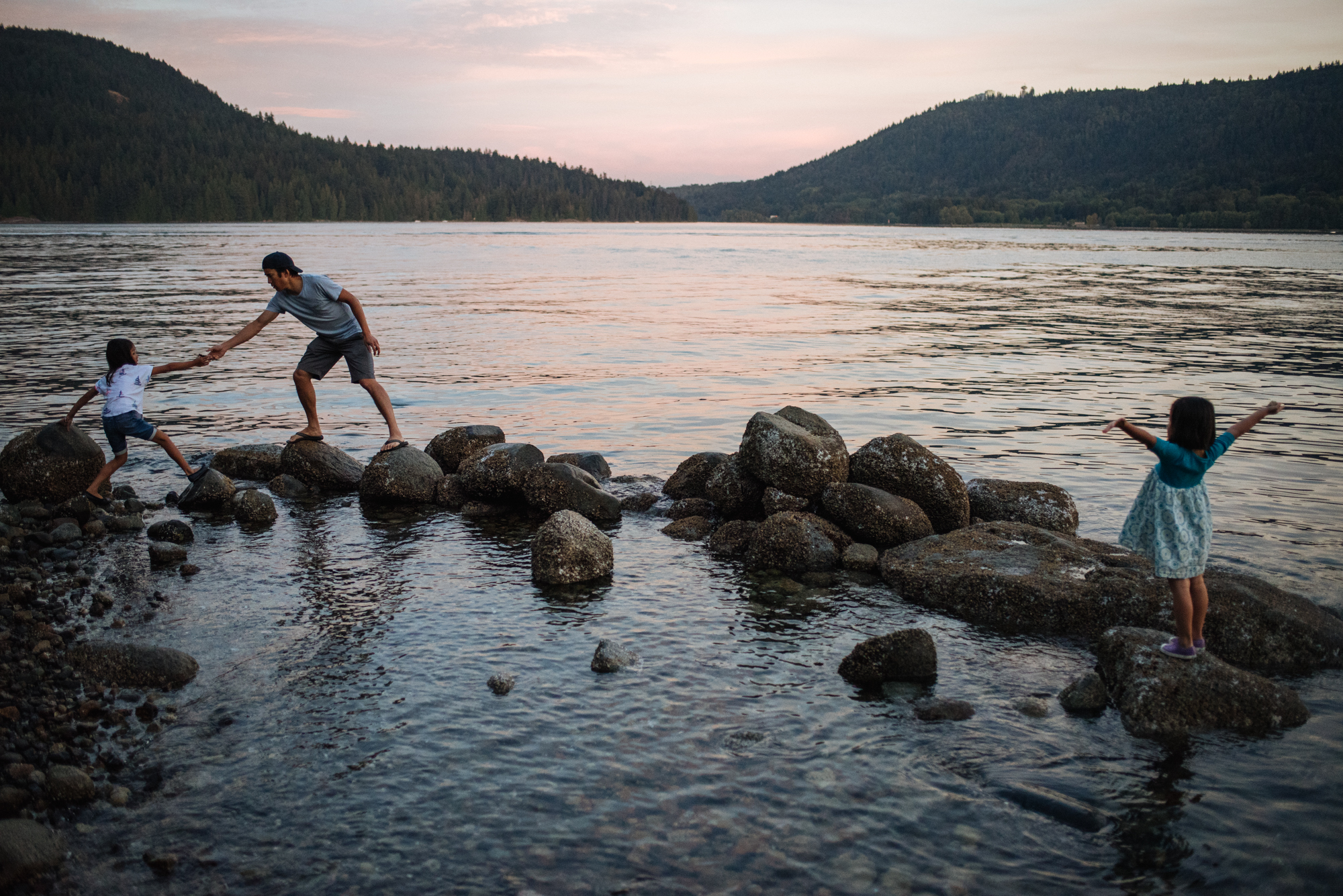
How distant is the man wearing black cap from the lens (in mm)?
11578

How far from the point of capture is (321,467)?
41.1 ft

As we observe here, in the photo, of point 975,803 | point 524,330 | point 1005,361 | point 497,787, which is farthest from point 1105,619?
point 524,330

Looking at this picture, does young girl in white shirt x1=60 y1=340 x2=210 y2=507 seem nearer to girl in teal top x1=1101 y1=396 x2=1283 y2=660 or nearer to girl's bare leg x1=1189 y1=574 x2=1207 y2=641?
girl in teal top x1=1101 y1=396 x2=1283 y2=660

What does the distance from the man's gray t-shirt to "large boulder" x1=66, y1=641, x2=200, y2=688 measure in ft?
19.6

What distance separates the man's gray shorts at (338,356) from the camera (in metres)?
12.7

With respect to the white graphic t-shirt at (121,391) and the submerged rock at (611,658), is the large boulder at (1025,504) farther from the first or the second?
the white graphic t-shirt at (121,391)

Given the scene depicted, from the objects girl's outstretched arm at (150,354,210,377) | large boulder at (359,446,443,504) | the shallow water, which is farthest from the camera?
large boulder at (359,446,443,504)

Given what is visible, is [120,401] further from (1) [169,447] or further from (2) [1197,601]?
(2) [1197,601]

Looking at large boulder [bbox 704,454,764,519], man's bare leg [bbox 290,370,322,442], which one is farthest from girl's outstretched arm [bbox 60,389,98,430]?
large boulder [bbox 704,454,764,519]

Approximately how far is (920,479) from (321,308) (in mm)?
8102

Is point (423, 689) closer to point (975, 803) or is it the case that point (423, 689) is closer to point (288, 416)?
point (975, 803)

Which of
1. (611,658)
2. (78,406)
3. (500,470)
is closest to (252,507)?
(78,406)

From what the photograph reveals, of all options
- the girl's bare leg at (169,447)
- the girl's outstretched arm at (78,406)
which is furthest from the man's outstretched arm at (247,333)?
the girl's outstretched arm at (78,406)

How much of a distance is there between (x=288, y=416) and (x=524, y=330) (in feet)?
47.2
